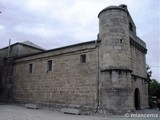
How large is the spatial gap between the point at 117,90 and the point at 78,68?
3.53 meters

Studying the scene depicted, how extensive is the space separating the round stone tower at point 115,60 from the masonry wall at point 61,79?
3.02 ft

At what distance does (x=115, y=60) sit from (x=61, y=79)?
191 inches

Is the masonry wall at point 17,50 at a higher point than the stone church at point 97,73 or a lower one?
higher

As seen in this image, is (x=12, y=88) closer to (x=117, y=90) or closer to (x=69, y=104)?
(x=69, y=104)

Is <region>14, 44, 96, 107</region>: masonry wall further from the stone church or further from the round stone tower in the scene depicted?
the round stone tower

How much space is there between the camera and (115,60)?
41.7 ft

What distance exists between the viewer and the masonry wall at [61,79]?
13609 mm

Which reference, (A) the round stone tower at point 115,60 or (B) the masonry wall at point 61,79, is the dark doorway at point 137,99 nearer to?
(A) the round stone tower at point 115,60

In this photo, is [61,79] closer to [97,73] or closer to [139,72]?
[97,73]

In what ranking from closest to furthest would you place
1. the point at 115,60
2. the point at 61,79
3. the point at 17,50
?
the point at 115,60
the point at 61,79
the point at 17,50

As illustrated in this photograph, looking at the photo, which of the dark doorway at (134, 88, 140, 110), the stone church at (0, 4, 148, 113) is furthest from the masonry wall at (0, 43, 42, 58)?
the dark doorway at (134, 88, 140, 110)

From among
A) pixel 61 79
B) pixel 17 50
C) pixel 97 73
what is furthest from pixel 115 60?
pixel 17 50

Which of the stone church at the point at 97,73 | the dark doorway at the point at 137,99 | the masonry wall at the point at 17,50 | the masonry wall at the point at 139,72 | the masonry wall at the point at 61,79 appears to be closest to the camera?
the stone church at the point at 97,73

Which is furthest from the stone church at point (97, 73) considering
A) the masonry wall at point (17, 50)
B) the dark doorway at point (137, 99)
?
the masonry wall at point (17, 50)
